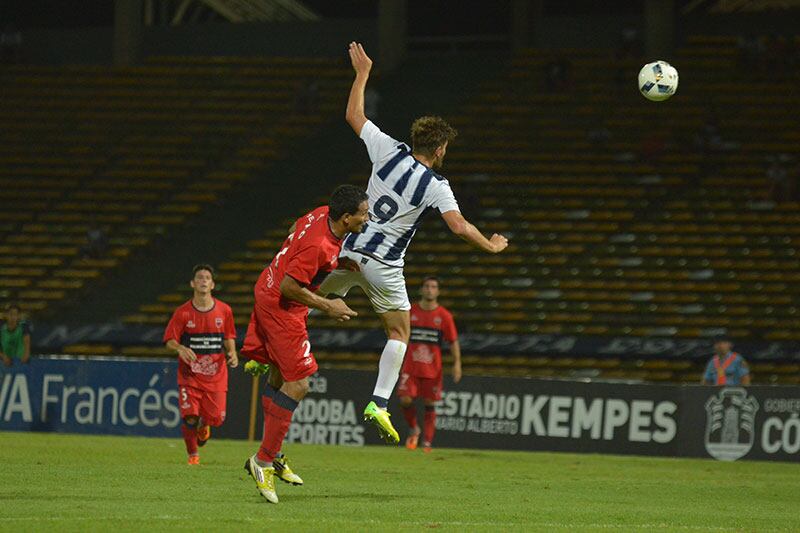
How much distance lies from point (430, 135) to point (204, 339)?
16.8ft

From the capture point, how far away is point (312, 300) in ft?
27.5

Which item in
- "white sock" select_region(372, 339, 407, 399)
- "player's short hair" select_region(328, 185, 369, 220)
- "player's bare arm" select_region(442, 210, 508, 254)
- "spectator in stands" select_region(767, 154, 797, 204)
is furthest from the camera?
"spectator in stands" select_region(767, 154, 797, 204)

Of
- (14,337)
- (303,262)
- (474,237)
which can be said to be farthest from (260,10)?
(303,262)

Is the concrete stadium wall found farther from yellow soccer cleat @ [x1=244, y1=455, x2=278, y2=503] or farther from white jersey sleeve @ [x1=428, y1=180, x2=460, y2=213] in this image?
yellow soccer cleat @ [x1=244, y1=455, x2=278, y2=503]

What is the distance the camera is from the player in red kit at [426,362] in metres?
18.0

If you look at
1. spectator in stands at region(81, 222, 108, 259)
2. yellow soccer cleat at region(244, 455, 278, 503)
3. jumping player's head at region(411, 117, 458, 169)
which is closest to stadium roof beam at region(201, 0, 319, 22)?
spectator in stands at region(81, 222, 108, 259)

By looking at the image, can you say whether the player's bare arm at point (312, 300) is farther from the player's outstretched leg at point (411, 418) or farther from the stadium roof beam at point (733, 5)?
the stadium roof beam at point (733, 5)

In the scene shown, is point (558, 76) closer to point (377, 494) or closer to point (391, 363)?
point (391, 363)

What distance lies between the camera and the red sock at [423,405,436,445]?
17953 millimetres

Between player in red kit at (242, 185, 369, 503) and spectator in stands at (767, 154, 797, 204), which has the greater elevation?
spectator in stands at (767, 154, 797, 204)

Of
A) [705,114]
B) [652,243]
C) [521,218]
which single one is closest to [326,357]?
[521,218]

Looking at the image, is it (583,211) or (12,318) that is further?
(583,211)

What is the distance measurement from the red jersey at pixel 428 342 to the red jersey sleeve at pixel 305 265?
968cm

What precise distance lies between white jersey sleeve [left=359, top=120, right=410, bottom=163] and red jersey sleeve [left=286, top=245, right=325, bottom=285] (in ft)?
6.10
